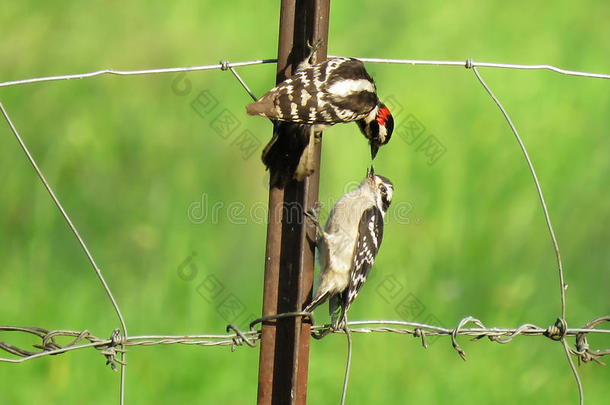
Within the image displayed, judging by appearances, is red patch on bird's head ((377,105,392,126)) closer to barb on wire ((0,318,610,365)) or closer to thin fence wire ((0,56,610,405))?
thin fence wire ((0,56,610,405))

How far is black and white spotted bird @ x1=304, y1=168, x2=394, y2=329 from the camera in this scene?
448 centimetres

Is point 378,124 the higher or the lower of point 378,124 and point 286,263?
the higher

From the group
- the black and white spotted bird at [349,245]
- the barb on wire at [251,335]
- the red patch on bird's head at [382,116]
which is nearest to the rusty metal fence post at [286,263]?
the barb on wire at [251,335]

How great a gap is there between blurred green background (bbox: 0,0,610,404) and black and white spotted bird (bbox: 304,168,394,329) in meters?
1.09

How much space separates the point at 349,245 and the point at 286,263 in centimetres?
136

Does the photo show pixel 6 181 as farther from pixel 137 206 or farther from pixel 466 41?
pixel 466 41

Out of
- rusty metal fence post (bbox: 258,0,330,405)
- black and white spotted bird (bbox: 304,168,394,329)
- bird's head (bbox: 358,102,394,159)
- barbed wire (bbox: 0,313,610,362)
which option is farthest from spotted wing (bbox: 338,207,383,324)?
rusty metal fence post (bbox: 258,0,330,405)

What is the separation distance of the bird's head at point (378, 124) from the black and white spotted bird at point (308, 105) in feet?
0.71

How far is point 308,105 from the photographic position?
12.2 feet

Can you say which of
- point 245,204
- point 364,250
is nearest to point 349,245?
point 364,250

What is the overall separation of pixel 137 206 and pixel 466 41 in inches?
131

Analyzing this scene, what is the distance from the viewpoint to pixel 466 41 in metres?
7.41

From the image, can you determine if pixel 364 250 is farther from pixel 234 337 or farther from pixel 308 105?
pixel 234 337

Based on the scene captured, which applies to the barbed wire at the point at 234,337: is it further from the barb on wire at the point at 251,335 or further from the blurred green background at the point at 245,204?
the blurred green background at the point at 245,204
